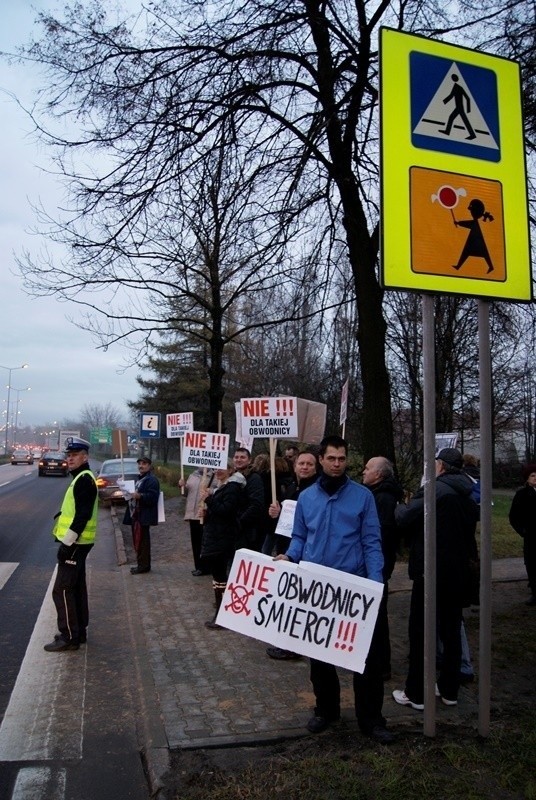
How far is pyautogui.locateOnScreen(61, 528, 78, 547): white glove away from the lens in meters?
6.80

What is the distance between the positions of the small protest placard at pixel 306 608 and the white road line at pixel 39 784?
4.26 ft

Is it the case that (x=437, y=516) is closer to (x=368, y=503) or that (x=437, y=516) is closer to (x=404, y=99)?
(x=368, y=503)

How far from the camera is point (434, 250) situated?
4.36 m

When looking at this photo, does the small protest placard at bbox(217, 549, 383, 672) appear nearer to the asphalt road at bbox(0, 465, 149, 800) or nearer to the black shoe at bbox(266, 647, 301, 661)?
the asphalt road at bbox(0, 465, 149, 800)

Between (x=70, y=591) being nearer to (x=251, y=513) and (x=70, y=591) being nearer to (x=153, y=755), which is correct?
(x=251, y=513)

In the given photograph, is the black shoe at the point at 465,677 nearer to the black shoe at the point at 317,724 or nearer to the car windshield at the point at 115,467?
the black shoe at the point at 317,724

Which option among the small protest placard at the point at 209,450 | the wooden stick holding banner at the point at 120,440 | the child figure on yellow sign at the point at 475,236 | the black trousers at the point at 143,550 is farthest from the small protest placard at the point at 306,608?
the wooden stick holding banner at the point at 120,440

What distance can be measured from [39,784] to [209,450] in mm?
5651

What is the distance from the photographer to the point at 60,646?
695 centimetres

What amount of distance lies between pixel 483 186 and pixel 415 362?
18308 mm

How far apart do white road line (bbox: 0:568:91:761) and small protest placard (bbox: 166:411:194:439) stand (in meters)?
6.03

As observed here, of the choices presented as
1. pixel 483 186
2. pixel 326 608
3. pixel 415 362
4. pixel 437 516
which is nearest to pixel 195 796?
pixel 326 608

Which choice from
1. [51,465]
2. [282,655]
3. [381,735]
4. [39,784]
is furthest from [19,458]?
[381,735]

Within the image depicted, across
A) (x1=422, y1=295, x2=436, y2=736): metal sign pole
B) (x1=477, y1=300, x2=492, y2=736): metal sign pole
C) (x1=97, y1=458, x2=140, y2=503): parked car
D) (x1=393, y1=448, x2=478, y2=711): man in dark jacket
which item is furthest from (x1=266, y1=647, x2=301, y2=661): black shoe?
(x1=97, y1=458, x2=140, y2=503): parked car
